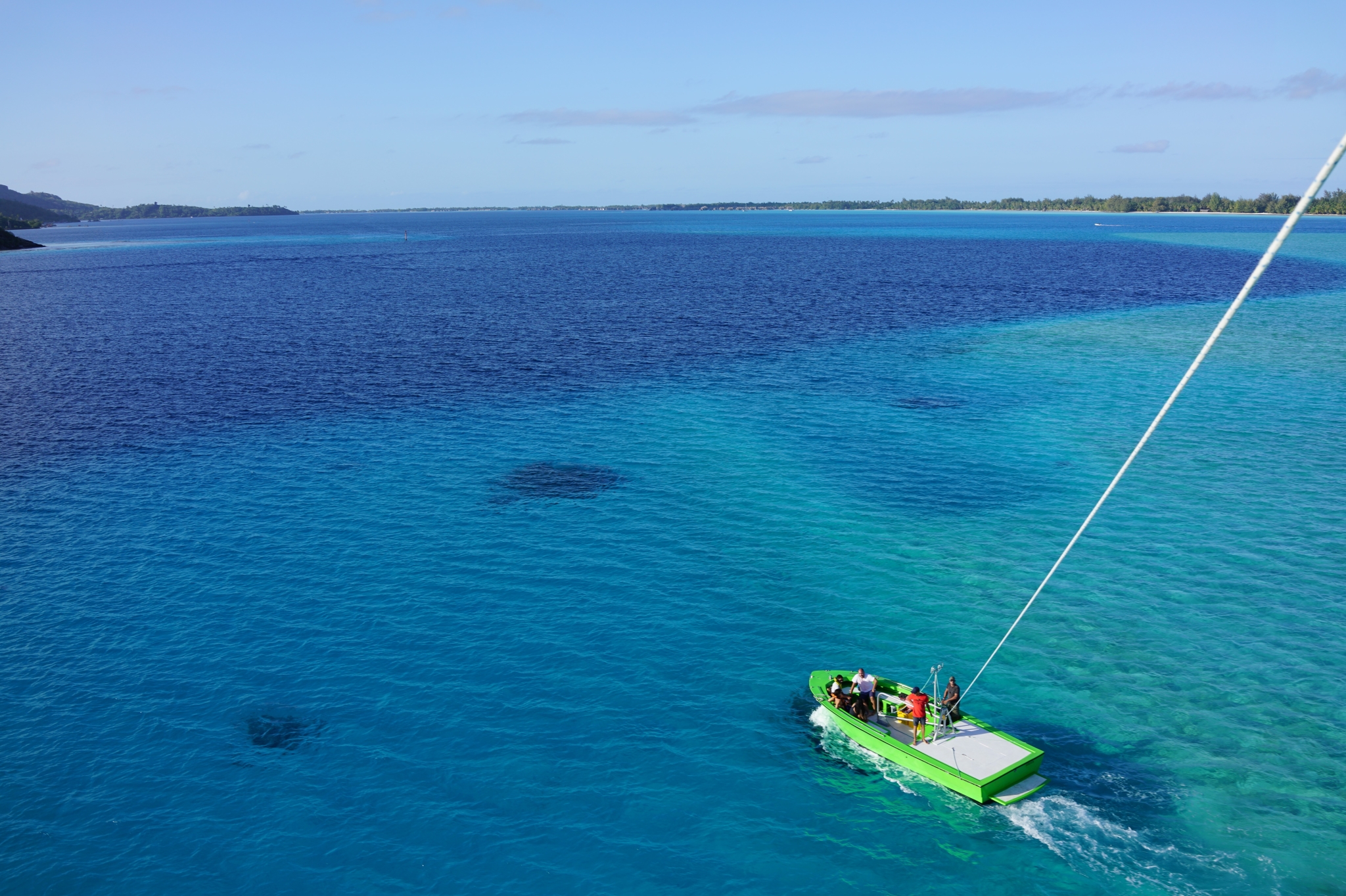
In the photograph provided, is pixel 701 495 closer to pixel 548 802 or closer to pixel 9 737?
pixel 548 802

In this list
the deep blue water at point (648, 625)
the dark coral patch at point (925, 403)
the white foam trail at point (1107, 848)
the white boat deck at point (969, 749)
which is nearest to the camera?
the white foam trail at point (1107, 848)

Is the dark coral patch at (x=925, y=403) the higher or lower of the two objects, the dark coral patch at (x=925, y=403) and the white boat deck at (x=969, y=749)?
the higher

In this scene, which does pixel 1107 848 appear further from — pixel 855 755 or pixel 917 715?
pixel 855 755

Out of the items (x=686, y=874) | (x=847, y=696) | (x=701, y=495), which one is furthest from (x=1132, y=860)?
(x=701, y=495)

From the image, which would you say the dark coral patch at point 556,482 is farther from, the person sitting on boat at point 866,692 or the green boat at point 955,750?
the person sitting on boat at point 866,692

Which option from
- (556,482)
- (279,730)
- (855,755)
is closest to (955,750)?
(855,755)

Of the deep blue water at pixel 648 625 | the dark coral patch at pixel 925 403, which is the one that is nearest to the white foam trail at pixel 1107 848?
the deep blue water at pixel 648 625
